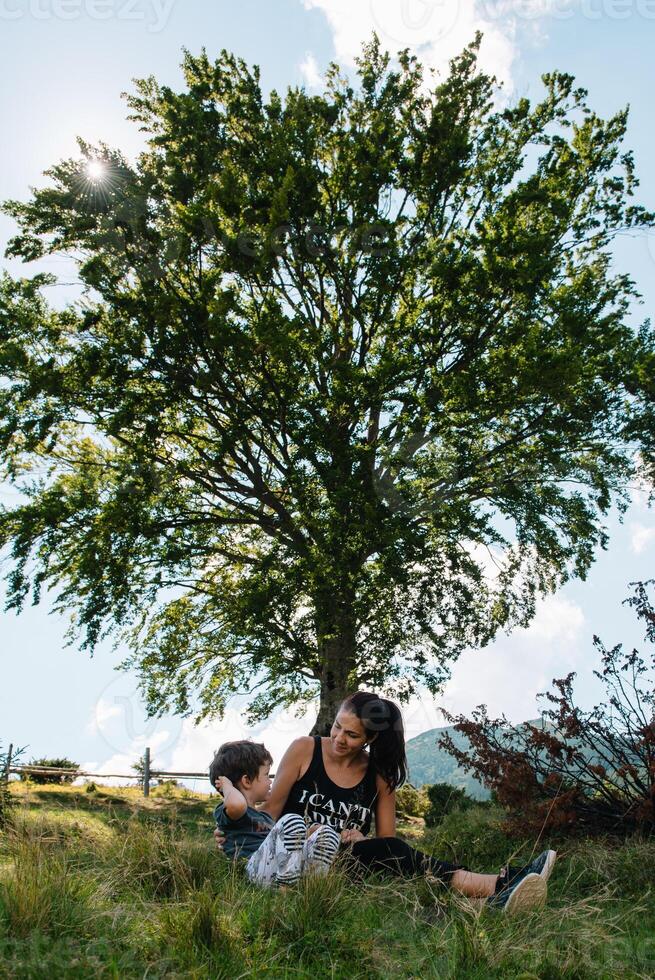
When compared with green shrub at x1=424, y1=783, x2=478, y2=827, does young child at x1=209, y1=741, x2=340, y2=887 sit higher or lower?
higher

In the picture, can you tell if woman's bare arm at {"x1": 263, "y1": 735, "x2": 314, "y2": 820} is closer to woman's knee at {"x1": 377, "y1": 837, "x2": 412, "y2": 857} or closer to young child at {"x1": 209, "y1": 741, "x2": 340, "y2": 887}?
young child at {"x1": 209, "y1": 741, "x2": 340, "y2": 887}

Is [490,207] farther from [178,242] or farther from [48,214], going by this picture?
[48,214]

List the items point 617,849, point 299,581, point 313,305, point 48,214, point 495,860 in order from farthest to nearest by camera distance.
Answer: point 313,305, point 48,214, point 299,581, point 495,860, point 617,849

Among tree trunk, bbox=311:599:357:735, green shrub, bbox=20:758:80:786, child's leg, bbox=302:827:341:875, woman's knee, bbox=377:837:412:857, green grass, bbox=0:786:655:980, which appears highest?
tree trunk, bbox=311:599:357:735

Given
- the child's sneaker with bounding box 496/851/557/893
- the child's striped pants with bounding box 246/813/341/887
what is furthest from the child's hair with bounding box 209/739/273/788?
the child's sneaker with bounding box 496/851/557/893

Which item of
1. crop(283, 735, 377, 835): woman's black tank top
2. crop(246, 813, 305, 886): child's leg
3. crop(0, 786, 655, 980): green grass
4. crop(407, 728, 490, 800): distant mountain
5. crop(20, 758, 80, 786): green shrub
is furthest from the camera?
crop(20, 758, 80, 786): green shrub

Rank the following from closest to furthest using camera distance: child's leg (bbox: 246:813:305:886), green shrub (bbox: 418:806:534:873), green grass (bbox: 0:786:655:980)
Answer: green grass (bbox: 0:786:655:980) < child's leg (bbox: 246:813:305:886) < green shrub (bbox: 418:806:534:873)

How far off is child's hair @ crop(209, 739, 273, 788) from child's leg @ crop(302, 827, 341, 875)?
754mm

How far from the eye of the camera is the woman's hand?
487 centimetres

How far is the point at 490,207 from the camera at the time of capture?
15781 mm

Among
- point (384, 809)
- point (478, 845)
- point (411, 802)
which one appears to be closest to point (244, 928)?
point (384, 809)

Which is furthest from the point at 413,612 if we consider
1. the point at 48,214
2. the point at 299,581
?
the point at 48,214

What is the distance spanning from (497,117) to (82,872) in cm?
1661

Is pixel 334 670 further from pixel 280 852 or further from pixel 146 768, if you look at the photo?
pixel 280 852
